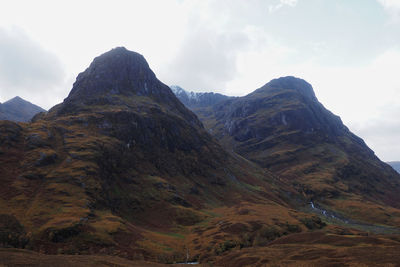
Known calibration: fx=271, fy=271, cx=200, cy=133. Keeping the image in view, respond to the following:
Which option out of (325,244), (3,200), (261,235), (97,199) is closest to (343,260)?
(325,244)

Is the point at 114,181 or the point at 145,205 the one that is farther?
the point at 114,181

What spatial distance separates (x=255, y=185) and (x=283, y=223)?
8247cm

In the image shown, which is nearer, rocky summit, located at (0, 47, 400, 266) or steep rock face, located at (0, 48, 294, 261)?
rocky summit, located at (0, 47, 400, 266)

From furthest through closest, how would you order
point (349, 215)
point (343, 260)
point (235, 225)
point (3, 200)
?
point (349, 215)
point (235, 225)
point (3, 200)
point (343, 260)

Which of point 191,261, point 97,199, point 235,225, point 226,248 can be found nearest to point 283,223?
point 235,225

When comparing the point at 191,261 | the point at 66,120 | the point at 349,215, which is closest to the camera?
the point at 191,261

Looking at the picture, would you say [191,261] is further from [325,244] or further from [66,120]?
[66,120]

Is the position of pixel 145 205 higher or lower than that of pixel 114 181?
lower

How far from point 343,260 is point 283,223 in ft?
201

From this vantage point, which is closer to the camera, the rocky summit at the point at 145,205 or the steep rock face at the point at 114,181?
the rocky summit at the point at 145,205

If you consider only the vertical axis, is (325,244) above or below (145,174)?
below

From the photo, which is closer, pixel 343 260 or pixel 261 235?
pixel 343 260

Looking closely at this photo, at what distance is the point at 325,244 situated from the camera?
54.8 meters

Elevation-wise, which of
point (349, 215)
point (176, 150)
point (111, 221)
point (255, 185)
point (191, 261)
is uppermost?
point (176, 150)
